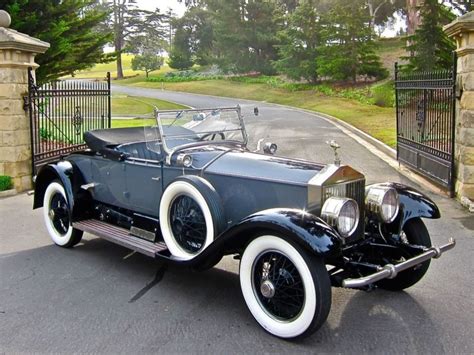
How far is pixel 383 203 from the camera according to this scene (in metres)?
3.80

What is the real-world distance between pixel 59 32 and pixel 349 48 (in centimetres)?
1982

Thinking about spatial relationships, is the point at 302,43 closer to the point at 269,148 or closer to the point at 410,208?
the point at 269,148

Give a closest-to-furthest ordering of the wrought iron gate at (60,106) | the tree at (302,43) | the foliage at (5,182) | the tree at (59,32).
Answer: the foliage at (5,182) < the wrought iron gate at (60,106) < the tree at (59,32) < the tree at (302,43)

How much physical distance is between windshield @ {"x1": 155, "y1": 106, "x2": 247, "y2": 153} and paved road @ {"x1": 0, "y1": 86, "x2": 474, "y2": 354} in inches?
48.9

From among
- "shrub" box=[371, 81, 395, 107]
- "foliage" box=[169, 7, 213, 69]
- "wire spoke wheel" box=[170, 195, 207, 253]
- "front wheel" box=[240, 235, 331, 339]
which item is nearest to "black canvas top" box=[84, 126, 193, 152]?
"wire spoke wheel" box=[170, 195, 207, 253]

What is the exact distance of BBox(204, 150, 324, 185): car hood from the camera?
375 centimetres

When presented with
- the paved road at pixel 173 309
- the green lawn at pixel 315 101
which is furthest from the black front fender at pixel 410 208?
the green lawn at pixel 315 101

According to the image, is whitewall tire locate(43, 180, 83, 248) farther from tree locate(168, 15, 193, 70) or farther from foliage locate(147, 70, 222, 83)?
tree locate(168, 15, 193, 70)

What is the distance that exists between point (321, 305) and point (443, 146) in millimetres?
5958

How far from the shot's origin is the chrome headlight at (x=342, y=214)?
3.47 m

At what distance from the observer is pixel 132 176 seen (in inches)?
191

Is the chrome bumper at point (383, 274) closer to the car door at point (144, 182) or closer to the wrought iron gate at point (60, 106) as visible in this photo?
the car door at point (144, 182)

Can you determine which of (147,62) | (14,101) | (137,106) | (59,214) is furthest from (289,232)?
(147,62)

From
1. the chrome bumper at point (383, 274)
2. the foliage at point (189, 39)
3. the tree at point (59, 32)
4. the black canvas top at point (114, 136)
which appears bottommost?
the chrome bumper at point (383, 274)
